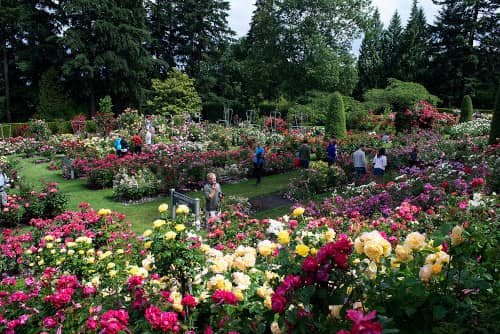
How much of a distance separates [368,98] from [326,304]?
85.1ft

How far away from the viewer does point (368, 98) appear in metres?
25.8

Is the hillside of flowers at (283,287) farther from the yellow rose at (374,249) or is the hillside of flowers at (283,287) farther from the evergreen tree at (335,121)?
the evergreen tree at (335,121)

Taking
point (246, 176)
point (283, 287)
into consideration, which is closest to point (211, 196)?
point (283, 287)

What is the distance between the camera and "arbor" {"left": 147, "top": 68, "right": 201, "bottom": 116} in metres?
29.8

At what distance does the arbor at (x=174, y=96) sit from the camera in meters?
29.8

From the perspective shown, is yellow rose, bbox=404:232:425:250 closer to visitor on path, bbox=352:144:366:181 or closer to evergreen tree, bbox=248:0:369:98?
visitor on path, bbox=352:144:366:181

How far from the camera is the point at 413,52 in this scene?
35.3 m


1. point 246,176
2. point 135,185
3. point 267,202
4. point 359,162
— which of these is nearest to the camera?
point 267,202

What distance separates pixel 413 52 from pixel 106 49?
88.1ft

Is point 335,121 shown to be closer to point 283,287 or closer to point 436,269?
point 436,269

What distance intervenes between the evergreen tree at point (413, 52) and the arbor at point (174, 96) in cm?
1948

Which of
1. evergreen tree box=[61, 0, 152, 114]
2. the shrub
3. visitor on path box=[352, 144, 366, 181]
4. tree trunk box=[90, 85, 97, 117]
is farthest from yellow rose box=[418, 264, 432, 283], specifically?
tree trunk box=[90, 85, 97, 117]

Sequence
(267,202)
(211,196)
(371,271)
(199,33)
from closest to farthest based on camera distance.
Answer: (371,271) < (211,196) < (267,202) < (199,33)

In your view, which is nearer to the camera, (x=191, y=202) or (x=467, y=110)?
(x=191, y=202)
